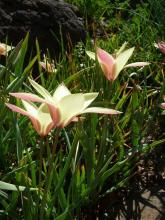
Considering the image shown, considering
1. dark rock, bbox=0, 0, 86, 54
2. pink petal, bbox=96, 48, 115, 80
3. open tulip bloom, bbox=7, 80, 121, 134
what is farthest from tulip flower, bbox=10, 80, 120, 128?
dark rock, bbox=0, 0, 86, 54

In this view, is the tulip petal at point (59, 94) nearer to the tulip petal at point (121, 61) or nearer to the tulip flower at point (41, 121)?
the tulip flower at point (41, 121)

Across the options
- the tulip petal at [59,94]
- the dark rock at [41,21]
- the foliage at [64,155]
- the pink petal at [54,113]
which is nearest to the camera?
the pink petal at [54,113]

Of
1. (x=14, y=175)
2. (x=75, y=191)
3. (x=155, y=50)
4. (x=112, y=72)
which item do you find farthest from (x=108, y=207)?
(x=155, y=50)

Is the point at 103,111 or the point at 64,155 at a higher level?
the point at 103,111

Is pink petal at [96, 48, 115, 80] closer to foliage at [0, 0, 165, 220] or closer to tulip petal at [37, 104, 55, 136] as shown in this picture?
foliage at [0, 0, 165, 220]

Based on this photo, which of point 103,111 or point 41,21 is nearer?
point 103,111

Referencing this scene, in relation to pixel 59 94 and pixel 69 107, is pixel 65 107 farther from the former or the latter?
pixel 59 94

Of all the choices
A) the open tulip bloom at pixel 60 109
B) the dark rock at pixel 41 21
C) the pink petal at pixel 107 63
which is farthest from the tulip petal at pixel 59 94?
the dark rock at pixel 41 21

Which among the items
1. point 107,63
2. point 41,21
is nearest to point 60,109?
point 107,63
